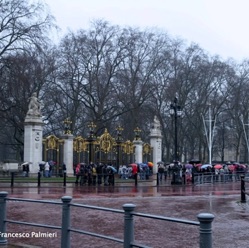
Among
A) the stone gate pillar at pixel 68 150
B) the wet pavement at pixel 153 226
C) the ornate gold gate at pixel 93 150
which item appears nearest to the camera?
the wet pavement at pixel 153 226

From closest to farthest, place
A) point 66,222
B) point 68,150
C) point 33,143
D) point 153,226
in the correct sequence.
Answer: point 66,222
point 153,226
point 33,143
point 68,150

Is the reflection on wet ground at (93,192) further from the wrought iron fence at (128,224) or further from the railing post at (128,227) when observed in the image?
the railing post at (128,227)

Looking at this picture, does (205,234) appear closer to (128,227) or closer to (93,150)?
(128,227)

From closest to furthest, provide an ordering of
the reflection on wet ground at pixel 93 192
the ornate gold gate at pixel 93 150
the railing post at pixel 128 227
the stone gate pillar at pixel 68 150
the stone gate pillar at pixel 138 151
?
the railing post at pixel 128 227, the reflection on wet ground at pixel 93 192, the ornate gold gate at pixel 93 150, the stone gate pillar at pixel 68 150, the stone gate pillar at pixel 138 151

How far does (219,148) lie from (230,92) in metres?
25.8


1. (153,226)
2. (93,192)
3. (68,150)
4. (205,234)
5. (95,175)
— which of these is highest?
→ (68,150)

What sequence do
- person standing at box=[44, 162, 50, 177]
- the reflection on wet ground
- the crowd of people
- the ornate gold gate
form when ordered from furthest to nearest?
the ornate gold gate → person standing at box=[44, 162, 50, 177] → the crowd of people → the reflection on wet ground

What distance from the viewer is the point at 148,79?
60.9m

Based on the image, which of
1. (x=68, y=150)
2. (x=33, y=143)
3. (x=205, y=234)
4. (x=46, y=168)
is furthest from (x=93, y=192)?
(x=205, y=234)

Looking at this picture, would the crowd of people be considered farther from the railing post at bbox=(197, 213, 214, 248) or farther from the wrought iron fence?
the railing post at bbox=(197, 213, 214, 248)

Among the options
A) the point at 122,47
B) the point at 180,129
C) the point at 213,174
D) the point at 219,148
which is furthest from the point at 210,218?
the point at 219,148

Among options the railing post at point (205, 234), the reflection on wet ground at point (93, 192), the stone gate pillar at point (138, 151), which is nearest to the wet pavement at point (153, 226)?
the railing post at point (205, 234)

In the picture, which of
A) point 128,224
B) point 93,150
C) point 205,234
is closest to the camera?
point 205,234

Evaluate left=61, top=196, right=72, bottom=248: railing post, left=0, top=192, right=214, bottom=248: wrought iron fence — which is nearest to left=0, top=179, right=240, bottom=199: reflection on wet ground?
left=0, top=192, right=214, bottom=248: wrought iron fence
